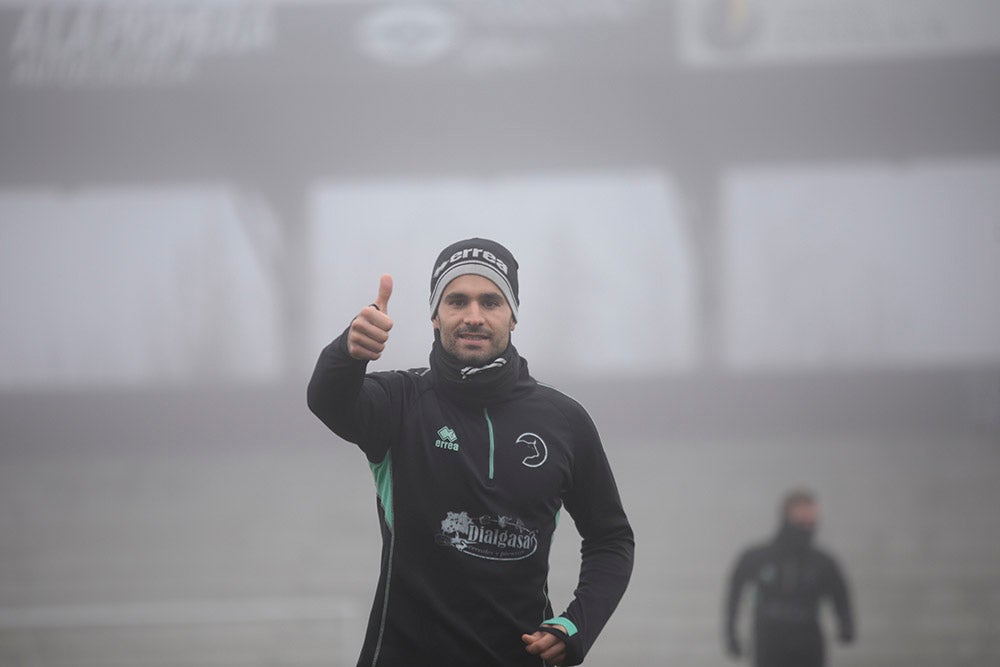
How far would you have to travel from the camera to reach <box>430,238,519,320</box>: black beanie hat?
111 cm

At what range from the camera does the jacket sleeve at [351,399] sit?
99cm

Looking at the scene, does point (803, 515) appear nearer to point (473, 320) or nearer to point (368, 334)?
point (473, 320)

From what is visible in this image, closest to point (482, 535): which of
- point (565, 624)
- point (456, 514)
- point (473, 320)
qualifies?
point (456, 514)

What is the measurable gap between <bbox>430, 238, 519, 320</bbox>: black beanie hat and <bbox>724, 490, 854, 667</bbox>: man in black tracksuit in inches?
104

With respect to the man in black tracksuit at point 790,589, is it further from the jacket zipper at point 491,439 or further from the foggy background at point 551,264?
the jacket zipper at point 491,439

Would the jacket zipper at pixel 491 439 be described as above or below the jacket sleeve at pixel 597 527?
above

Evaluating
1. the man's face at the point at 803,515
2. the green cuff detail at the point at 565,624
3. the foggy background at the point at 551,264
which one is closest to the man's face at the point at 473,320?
the green cuff detail at the point at 565,624

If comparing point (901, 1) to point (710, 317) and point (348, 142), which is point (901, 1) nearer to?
point (710, 317)

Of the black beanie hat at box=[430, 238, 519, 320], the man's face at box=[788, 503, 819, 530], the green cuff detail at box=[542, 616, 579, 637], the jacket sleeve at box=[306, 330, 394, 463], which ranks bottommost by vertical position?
the man's face at box=[788, 503, 819, 530]

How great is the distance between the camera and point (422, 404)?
1106mm

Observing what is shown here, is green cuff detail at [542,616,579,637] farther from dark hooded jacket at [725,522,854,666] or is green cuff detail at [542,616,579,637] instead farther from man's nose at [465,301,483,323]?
dark hooded jacket at [725,522,854,666]

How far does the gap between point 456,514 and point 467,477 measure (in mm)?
45

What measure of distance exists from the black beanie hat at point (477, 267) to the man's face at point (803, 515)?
8.61 feet

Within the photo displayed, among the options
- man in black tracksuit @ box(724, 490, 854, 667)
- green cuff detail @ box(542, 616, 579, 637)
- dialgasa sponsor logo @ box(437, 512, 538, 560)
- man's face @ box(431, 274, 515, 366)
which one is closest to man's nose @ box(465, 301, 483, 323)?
man's face @ box(431, 274, 515, 366)
